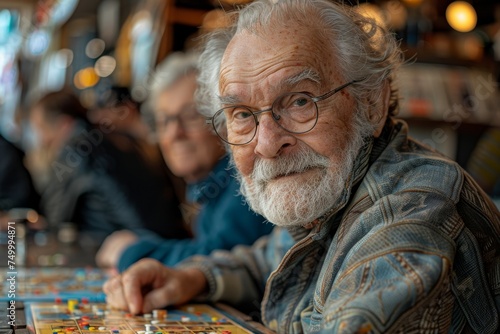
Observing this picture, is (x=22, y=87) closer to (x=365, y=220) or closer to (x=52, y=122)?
(x=52, y=122)

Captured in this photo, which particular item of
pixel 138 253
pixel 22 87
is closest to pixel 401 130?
pixel 138 253

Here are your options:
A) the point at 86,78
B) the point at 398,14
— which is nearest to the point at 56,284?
the point at 398,14

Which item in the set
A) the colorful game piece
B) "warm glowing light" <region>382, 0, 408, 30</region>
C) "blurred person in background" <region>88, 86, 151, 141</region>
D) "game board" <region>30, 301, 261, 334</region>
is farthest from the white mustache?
"blurred person in background" <region>88, 86, 151, 141</region>

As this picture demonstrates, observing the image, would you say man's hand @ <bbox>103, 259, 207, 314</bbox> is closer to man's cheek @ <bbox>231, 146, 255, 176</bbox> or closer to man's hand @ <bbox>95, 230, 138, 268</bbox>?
man's cheek @ <bbox>231, 146, 255, 176</bbox>

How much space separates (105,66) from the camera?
686 centimetres

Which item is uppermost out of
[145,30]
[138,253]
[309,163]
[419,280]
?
[145,30]

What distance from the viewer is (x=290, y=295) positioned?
65.0 inches

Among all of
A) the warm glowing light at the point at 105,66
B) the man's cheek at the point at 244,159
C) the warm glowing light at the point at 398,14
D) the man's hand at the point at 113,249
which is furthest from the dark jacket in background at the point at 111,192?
the warm glowing light at the point at 105,66

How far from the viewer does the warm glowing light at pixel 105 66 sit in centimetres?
670

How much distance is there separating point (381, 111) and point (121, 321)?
772 mm

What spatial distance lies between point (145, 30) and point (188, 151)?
2.30 meters

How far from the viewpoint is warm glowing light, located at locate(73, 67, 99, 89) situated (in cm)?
682

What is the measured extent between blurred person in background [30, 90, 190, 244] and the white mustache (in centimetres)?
224

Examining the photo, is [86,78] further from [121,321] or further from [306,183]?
[306,183]
